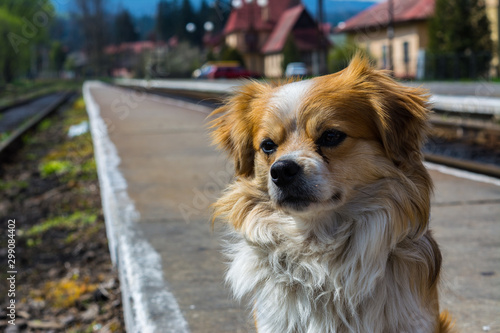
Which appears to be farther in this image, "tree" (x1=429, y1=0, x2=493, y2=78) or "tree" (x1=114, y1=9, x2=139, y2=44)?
"tree" (x1=114, y1=9, x2=139, y2=44)

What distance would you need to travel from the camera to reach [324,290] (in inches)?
104

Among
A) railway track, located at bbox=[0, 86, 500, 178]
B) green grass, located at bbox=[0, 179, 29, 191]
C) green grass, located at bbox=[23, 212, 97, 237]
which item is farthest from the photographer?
green grass, located at bbox=[0, 179, 29, 191]

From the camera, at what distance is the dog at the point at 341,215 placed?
2584 millimetres

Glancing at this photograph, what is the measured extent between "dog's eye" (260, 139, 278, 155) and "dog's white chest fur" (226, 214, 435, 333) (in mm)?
435

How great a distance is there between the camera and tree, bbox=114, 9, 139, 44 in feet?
282

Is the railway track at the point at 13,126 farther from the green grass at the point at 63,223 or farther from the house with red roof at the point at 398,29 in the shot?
the house with red roof at the point at 398,29

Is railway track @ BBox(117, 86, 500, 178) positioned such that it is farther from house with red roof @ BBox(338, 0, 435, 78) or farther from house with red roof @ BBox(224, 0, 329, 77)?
house with red roof @ BBox(224, 0, 329, 77)

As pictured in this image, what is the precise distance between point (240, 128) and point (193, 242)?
6.02 feet

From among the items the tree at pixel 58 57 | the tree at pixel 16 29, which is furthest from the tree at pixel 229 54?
the tree at pixel 58 57

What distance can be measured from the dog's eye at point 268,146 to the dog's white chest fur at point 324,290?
1.43 feet

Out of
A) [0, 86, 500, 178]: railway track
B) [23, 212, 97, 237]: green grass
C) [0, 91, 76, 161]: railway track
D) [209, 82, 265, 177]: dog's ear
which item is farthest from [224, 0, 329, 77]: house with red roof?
[209, 82, 265, 177]: dog's ear

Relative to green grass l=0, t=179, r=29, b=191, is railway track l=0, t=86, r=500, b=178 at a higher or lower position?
higher

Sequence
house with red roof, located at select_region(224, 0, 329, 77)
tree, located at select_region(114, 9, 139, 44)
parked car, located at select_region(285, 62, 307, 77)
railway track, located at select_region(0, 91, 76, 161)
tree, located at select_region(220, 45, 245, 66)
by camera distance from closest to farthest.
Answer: parked car, located at select_region(285, 62, 307, 77) < railway track, located at select_region(0, 91, 76, 161) < tree, located at select_region(220, 45, 245, 66) < house with red roof, located at select_region(224, 0, 329, 77) < tree, located at select_region(114, 9, 139, 44)

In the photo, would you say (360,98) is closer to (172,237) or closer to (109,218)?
(172,237)
